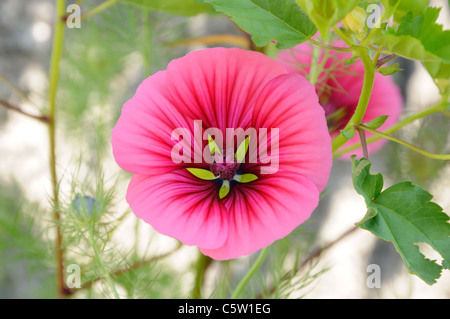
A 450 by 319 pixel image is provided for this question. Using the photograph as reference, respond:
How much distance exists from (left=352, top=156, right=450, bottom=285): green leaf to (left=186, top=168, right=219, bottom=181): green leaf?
0.07 meters

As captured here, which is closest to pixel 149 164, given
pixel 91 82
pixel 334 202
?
pixel 91 82

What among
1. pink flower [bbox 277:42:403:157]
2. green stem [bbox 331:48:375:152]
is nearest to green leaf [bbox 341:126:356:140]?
green stem [bbox 331:48:375:152]

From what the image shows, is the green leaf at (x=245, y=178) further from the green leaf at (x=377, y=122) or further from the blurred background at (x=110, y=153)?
the blurred background at (x=110, y=153)

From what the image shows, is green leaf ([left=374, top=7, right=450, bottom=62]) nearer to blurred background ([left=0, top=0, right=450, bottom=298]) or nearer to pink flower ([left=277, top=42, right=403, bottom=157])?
pink flower ([left=277, top=42, right=403, bottom=157])

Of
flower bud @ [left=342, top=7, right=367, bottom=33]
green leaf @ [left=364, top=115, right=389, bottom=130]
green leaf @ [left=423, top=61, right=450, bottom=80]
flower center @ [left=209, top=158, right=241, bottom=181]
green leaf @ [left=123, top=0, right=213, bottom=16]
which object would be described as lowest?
green leaf @ [left=364, top=115, right=389, bottom=130]

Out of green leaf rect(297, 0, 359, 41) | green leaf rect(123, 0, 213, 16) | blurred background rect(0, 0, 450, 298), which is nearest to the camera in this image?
green leaf rect(297, 0, 359, 41)

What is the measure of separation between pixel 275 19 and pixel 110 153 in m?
0.40

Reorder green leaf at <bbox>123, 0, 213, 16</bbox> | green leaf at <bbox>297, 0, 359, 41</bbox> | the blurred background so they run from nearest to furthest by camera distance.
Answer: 1. green leaf at <bbox>297, 0, 359, 41</bbox>
2. green leaf at <bbox>123, 0, 213, 16</bbox>
3. the blurred background

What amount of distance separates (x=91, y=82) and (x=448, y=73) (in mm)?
465

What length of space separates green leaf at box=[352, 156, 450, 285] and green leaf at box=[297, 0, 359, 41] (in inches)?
2.1

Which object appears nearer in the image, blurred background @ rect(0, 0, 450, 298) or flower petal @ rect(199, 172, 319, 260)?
flower petal @ rect(199, 172, 319, 260)

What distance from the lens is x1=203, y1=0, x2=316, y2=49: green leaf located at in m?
0.17

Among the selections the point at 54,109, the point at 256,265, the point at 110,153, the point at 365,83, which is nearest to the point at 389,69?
the point at 365,83

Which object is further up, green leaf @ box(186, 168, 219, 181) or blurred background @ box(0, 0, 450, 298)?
blurred background @ box(0, 0, 450, 298)
